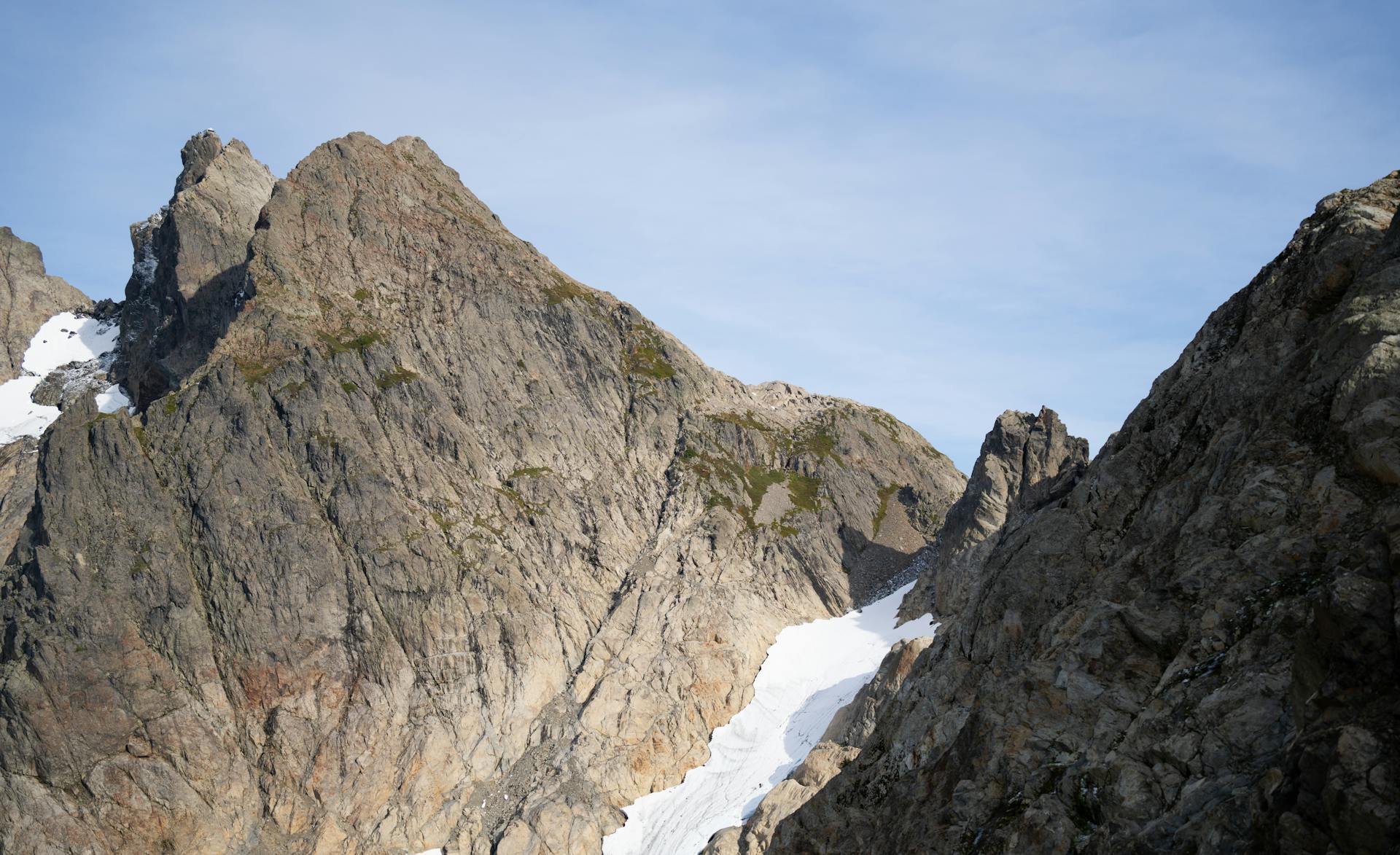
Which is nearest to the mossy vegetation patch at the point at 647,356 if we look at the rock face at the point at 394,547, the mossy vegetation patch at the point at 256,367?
the rock face at the point at 394,547

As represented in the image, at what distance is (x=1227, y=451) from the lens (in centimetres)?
2284

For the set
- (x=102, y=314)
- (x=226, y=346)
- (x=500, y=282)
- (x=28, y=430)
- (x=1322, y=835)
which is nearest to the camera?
(x=1322, y=835)

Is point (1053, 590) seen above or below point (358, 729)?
below

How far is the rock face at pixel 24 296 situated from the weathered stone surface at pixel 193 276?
15121mm

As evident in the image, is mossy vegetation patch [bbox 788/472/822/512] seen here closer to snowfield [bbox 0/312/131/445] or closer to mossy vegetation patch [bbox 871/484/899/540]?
mossy vegetation patch [bbox 871/484/899/540]

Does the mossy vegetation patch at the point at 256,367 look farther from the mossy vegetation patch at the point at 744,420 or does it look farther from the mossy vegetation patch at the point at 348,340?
the mossy vegetation patch at the point at 744,420

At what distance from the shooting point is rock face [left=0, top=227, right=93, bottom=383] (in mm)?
149125

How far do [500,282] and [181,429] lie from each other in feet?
126

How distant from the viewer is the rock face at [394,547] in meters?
82.4

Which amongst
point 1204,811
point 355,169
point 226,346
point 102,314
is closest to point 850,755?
point 1204,811

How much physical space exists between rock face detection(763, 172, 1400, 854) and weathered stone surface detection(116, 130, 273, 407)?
340ft

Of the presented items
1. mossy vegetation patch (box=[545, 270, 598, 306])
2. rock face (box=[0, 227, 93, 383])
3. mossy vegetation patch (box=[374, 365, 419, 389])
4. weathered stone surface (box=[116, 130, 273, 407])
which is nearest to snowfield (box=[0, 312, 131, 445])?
rock face (box=[0, 227, 93, 383])

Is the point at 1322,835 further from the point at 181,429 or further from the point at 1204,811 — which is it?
the point at 181,429

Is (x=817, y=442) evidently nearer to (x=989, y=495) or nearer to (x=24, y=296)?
(x=989, y=495)
